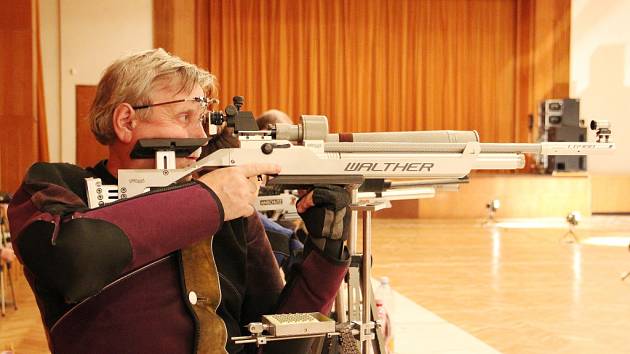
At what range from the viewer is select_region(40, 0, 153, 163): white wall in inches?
460

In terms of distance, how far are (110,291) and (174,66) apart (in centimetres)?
51

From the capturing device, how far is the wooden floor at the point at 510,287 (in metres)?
4.54

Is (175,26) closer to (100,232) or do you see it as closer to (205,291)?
(205,291)

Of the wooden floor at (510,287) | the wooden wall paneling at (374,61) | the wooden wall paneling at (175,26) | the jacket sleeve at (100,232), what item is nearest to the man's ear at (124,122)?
the jacket sleeve at (100,232)

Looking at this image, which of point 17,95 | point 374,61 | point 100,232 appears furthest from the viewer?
point 374,61

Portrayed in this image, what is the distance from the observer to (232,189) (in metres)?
1.33

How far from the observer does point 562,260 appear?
7.66m

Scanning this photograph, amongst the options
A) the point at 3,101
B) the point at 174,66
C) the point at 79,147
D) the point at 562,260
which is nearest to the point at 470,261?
the point at 562,260

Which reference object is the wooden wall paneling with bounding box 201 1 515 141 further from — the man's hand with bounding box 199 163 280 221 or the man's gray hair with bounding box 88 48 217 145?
the man's hand with bounding box 199 163 280 221

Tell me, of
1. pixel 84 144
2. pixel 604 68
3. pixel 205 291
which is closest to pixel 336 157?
pixel 205 291

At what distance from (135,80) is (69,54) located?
1096 cm

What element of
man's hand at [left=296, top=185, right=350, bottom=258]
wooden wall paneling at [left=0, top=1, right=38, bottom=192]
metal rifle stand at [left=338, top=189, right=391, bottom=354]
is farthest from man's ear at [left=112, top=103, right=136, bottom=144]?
wooden wall paneling at [left=0, top=1, right=38, bottom=192]

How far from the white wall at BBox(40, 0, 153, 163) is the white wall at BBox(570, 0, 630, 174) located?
26.0ft

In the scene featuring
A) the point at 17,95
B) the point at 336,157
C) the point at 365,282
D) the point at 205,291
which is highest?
the point at 17,95
